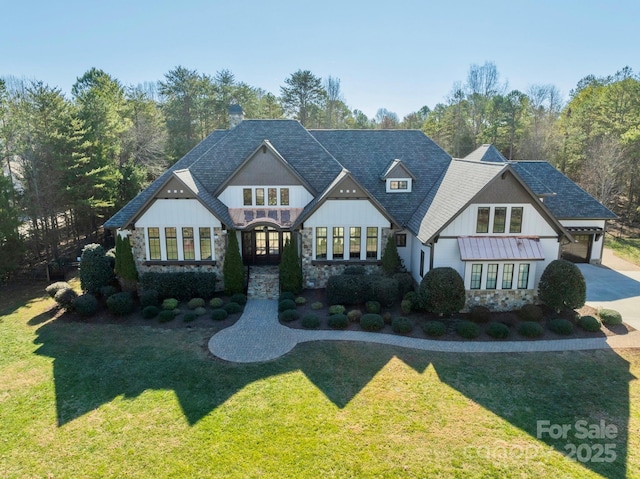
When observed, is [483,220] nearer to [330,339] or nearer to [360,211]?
[360,211]

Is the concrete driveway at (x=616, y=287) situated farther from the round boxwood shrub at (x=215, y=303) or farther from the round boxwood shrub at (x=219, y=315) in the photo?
the round boxwood shrub at (x=215, y=303)

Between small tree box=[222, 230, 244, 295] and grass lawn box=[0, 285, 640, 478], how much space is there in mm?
5086

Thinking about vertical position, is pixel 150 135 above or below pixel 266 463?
above

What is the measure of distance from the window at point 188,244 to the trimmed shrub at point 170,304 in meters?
2.74

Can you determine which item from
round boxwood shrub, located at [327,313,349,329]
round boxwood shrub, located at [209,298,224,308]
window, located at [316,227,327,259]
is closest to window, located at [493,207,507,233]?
round boxwood shrub, located at [327,313,349,329]

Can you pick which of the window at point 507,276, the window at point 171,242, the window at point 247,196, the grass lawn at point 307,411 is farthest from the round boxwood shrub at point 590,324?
the window at point 171,242

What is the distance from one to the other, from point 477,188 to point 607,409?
421 inches

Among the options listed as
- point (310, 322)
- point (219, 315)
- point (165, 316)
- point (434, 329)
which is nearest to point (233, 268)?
point (219, 315)

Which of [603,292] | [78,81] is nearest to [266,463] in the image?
[603,292]

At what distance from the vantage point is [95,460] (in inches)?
413

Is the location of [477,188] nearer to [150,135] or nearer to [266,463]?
[266,463]

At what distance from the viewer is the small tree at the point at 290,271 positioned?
22625mm

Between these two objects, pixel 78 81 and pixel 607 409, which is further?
pixel 78 81

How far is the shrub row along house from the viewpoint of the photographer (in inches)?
779
